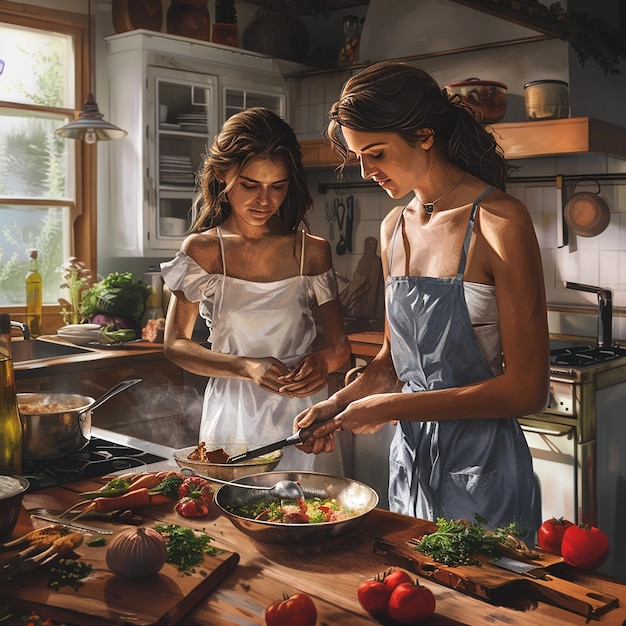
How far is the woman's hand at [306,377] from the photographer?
2.33 meters

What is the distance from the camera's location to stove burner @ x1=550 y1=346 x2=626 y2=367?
3296 mm

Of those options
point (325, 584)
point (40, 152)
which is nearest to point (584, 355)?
point (325, 584)

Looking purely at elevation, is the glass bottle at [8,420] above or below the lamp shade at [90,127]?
below

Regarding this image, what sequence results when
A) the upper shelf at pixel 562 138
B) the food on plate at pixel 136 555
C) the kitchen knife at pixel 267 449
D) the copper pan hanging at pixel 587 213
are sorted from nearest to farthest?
the food on plate at pixel 136 555, the kitchen knife at pixel 267 449, the upper shelf at pixel 562 138, the copper pan hanging at pixel 587 213

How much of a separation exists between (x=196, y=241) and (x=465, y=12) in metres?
2.34

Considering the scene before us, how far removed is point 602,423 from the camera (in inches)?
130

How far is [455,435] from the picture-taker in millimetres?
1903

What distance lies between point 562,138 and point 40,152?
2645mm

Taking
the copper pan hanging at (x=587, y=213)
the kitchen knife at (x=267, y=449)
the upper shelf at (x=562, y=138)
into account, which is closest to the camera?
the kitchen knife at (x=267, y=449)

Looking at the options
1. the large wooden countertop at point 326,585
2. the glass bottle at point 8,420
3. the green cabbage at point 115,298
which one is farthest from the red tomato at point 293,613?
the green cabbage at point 115,298

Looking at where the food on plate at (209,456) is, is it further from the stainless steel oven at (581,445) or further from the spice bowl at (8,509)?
the stainless steel oven at (581,445)

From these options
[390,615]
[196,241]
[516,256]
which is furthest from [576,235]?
[390,615]

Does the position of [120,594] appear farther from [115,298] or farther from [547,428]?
[115,298]

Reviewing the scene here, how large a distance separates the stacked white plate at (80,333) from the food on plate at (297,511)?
2719mm
